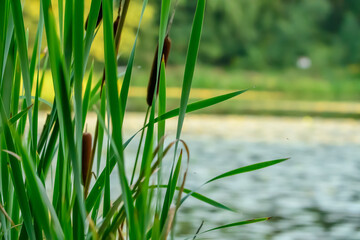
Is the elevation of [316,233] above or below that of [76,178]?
below

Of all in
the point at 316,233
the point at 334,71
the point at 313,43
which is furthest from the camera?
the point at 313,43

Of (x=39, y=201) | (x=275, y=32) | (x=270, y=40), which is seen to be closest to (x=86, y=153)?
(x=39, y=201)

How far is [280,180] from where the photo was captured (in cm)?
458

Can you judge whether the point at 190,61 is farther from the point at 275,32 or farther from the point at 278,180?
the point at 275,32

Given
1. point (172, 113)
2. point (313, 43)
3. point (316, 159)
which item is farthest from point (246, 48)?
point (172, 113)

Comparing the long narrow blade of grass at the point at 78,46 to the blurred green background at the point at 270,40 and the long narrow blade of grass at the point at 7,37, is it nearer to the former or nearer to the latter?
the long narrow blade of grass at the point at 7,37

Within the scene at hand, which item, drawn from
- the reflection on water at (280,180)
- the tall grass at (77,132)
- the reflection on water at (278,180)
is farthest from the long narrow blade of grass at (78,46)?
the reflection on water at (280,180)

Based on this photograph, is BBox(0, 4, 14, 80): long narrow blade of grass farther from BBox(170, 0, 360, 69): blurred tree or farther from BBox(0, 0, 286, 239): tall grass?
BBox(170, 0, 360, 69): blurred tree

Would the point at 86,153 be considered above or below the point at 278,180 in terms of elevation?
above

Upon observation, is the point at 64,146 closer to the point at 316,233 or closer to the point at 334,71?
the point at 316,233

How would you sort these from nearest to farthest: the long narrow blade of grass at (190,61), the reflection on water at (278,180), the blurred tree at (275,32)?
the long narrow blade of grass at (190,61)
the reflection on water at (278,180)
the blurred tree at (275,32)

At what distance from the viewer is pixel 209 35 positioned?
88.9 ft

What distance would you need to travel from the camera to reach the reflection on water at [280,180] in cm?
300

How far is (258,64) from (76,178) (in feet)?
86.2
